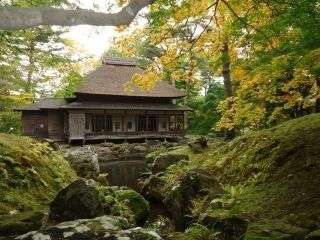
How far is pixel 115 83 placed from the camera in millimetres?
35156

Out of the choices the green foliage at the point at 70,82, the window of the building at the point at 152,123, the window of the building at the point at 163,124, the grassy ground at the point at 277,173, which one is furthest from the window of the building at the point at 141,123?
the green foliage at the point at 70,82

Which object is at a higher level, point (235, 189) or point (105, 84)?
point (105, 84)

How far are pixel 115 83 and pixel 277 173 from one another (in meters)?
28.7

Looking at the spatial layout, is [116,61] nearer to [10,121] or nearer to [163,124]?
[163,124]

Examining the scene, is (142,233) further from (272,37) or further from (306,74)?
(306,74)

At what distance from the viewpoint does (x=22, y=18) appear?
2.87m

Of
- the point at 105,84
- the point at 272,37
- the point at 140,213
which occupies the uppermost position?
the point at 105,84

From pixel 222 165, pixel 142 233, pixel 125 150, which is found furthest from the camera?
pixel 125 150

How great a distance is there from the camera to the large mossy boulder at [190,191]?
820 centimetres

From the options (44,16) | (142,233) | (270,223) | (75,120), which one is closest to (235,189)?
(270,223)

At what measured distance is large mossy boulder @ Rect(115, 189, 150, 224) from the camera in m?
8.93

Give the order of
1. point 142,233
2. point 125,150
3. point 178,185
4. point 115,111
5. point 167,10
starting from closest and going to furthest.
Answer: point 142,233
point 167,10
point 178,185
point 125,150
point 115,111

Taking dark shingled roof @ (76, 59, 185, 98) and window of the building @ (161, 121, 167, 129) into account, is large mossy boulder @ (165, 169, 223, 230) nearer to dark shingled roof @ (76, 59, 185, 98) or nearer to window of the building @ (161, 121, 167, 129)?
dark shingled roof @ (76, 59, 185, 98)

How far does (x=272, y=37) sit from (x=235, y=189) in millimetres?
3785
